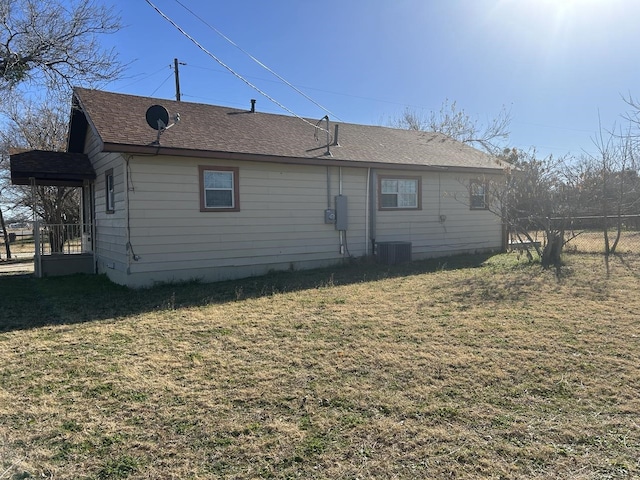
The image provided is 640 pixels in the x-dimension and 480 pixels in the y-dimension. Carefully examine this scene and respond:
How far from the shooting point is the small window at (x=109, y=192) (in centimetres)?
901

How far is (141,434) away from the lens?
9.53 ft

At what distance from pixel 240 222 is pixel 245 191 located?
2.20ft

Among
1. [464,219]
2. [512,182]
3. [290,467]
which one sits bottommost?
[290,467]

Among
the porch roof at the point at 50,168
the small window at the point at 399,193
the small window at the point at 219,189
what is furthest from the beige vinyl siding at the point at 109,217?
the small window at the point at 399,193

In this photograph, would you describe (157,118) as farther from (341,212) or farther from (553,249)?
(553,249)

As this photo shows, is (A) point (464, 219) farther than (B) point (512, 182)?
Yes

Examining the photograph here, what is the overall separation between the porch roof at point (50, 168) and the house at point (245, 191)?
40 millimetres

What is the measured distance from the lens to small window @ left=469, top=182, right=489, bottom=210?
1264 centimetres

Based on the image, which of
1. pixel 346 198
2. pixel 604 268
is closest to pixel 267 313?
pixel 346 198

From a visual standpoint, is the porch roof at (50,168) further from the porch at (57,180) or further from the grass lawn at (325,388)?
the grass lawn at (325,388)

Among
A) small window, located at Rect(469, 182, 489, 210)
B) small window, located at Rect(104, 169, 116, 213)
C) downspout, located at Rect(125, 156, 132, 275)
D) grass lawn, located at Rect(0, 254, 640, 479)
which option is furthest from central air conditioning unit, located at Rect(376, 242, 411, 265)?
small window, located at Rect(104, 169, 116, 213)

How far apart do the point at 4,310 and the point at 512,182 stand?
1102 cm

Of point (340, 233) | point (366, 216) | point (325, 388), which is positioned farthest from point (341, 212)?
point (325, 388)

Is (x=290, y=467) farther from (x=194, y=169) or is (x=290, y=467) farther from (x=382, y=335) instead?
(x=194, y=169)
